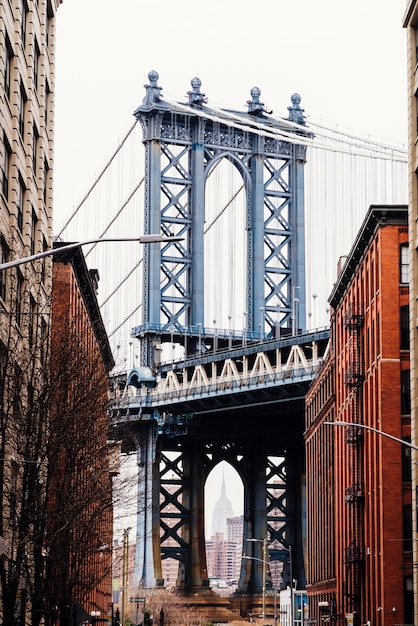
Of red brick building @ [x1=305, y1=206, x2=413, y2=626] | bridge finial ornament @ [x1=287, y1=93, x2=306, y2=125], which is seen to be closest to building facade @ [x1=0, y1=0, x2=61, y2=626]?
red brick building @ [x1=305, y1=206, x2=413, y2=626]

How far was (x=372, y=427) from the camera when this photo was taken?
75.2 metres

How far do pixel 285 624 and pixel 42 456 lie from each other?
98.0 meters

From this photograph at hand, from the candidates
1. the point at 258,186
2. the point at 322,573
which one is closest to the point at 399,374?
the point at 322,573

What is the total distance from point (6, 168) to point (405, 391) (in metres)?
28.4

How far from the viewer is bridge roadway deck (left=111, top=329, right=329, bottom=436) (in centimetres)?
12788

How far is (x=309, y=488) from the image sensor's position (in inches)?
4776

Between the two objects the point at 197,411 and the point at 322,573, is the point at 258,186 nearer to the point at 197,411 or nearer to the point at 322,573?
the point at 197,411

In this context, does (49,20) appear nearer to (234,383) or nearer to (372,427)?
(372,427)

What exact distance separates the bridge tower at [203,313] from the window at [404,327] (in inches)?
2473

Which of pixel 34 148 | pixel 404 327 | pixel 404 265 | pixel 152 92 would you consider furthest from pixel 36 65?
pixel 152 92

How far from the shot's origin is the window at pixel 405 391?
230 feet

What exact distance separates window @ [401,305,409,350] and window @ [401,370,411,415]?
4.12ft

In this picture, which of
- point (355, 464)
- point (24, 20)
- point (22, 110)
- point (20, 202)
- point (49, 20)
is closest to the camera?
point (20, 202)

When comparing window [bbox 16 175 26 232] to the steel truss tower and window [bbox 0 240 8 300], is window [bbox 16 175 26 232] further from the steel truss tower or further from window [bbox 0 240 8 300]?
the steel truss tower
